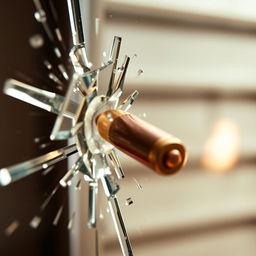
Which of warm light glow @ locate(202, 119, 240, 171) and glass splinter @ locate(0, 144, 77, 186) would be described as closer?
glass splinter @ locate(0, 144, 77, 186)

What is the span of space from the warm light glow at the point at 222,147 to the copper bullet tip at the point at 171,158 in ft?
1.67

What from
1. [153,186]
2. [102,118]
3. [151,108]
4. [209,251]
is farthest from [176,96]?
[102,118]

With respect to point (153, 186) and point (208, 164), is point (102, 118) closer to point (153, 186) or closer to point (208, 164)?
point (153, 186)

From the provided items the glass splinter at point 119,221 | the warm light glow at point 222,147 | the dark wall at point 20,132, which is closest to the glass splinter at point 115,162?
the glass splinter at point 119,221

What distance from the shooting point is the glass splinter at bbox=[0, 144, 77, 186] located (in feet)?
0.85

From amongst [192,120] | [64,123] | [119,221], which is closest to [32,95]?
[64,123]

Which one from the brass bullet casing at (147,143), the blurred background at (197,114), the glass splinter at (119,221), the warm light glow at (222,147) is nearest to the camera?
the brass bullet casing at (147,143)

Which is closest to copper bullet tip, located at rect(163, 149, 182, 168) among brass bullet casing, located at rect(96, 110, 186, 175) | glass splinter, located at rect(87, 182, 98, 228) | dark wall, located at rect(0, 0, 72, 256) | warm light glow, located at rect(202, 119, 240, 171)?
brass bullet casing, located at rect(96, 110, 186, 175)

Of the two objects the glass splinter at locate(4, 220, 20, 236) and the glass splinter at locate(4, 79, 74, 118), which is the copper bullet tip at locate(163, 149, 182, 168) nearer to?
the glass splinter at locate(4, 79, 74, 118)

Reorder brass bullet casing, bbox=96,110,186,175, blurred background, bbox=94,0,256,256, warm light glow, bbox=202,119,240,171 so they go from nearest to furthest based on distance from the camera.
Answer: brass bullet casing, bbox=96,110,186,175, blurred background, bbox=94,0,256,256, warm light glow, bbox=202,119,240,171

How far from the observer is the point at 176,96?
68cm

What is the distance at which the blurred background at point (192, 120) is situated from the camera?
55cm

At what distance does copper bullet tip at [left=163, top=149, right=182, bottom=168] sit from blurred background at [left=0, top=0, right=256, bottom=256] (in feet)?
0.80

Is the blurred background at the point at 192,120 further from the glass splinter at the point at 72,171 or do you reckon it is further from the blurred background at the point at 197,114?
the glass splinter at the point at 72,171
